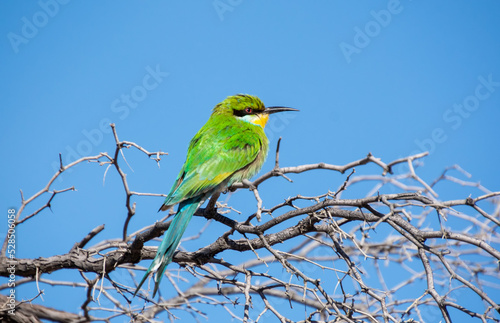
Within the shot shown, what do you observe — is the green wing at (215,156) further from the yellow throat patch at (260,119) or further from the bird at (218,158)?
the yellow throat patch at (260,119)

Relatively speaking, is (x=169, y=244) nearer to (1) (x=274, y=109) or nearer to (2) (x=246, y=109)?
(2) (x=246, y=109)

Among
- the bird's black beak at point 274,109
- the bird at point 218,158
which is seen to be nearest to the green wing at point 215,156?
the bird at point 218,158

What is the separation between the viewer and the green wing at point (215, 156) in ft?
10.6

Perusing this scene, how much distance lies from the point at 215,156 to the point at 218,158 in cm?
3

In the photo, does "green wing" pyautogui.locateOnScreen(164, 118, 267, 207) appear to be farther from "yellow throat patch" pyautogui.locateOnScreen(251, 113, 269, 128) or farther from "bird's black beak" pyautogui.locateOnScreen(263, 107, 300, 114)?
"bird's black beak" pyautogui.locateOnScreen(263, 107, 300, 114)

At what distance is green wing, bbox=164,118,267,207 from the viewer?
3220 mm

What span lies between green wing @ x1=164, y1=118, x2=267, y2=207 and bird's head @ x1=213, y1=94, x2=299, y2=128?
0.16 meters

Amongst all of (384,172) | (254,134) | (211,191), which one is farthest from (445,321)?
(254,134)

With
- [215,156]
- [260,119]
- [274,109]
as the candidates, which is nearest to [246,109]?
[260,119]

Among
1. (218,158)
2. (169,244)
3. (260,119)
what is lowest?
(169,244)

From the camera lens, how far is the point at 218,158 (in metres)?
3.58

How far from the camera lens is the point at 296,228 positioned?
2533 mm

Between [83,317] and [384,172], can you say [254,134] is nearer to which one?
[83,317]

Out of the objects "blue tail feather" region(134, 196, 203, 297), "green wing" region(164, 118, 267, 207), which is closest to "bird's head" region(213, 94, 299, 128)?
"green wing" region(164, 118, 267, 207)
